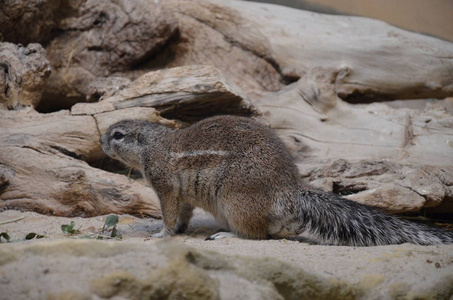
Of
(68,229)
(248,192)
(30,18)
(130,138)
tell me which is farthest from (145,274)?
(30,18)

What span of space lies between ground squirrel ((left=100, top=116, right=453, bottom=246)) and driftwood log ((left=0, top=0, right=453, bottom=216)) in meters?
0.81

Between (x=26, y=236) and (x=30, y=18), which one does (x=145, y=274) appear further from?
(x=30, y=18)

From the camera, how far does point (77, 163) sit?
18.4ft

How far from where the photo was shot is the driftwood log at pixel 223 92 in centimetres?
543

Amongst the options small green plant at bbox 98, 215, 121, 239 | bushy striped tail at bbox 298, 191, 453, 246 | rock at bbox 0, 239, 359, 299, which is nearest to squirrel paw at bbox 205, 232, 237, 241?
bushy striped tail at bbox 298, 191, 453, 246

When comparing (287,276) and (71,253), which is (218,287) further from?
(71,253)

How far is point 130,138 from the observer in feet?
17.4

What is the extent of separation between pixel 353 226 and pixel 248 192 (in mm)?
953

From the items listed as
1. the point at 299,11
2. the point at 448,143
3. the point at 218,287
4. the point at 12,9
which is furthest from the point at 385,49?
the point at 218,287

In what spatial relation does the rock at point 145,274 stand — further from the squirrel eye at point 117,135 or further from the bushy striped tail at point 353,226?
the squirrel eye at point 117,135

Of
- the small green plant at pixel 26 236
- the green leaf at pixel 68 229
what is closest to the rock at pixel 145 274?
the small green plant at pixel 26 236

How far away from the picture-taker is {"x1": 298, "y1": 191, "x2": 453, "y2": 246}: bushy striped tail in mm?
4051

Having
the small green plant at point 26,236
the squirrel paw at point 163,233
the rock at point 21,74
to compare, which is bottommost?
the squirrel paw at point 163,233

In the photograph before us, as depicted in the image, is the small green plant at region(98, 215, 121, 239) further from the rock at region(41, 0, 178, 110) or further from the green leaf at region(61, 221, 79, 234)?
the rock at region(41, 0, 178, 110)
